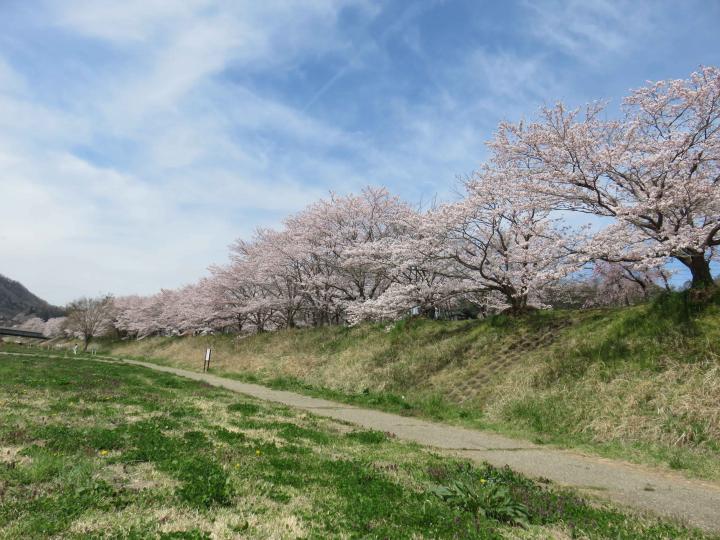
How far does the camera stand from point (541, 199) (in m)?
13.8

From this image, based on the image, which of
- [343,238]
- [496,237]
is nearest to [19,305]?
[343,238]

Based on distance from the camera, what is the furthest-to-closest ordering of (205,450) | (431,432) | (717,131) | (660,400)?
(717,131), (431,432), (660,400), (205,450)

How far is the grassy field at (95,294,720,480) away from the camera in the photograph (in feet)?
28.6

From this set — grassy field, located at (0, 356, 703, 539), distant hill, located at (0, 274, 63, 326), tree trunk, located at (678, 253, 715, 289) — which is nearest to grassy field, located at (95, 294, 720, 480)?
tree trunk, located at (678, 253, 715, 289)

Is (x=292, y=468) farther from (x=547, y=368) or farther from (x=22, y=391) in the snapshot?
(x=22, y=391)

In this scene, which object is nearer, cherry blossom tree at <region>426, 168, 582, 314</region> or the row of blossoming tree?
the row of blossoming tree

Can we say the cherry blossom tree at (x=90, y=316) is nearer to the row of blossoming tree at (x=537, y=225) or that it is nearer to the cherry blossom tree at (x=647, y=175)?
the row of blossoming tree at (x=537, y=225)

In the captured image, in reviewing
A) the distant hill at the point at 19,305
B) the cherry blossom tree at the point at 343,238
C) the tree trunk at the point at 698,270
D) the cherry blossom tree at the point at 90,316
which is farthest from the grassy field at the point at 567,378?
the distant hill at the point at 19,305

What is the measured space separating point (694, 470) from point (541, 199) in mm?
8476

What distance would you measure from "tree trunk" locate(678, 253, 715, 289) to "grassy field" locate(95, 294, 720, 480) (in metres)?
0.62

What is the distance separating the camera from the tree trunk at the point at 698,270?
12104mm

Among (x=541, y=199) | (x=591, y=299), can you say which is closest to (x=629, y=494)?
(x=541, y=199)

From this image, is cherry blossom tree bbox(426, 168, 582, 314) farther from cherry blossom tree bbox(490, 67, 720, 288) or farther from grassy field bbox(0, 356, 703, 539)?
grassy field bbox(0, 356, 703, 539)

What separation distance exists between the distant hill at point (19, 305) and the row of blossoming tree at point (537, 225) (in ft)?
528
